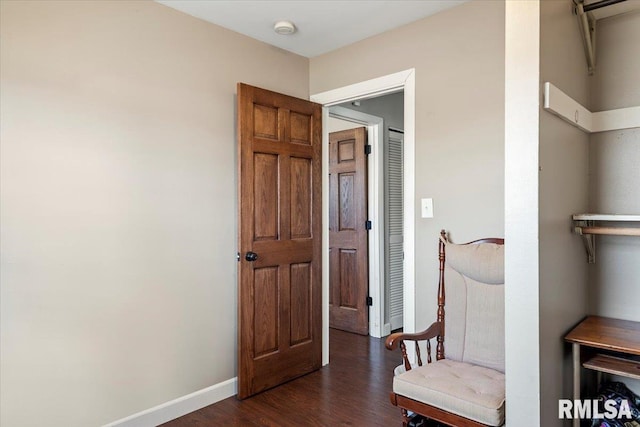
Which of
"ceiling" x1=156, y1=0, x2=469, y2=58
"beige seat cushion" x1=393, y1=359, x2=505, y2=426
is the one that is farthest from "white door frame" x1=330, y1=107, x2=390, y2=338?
"beige seat cushion" x1=393, y1=359, x2=505, y2=426

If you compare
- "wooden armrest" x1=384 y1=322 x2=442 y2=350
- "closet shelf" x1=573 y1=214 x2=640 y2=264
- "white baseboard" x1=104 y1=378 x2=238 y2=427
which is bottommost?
"white baseboard" x1=104 y1=378 x2=238 y2=427

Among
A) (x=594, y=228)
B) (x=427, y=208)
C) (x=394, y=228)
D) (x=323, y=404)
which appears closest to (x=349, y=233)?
(x=394, y=228)

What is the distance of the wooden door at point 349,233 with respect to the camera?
4.25 metres

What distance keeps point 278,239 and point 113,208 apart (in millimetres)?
1105

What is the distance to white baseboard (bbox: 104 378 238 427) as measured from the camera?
2.38 metres

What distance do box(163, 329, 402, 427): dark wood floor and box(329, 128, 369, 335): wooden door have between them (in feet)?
3.05

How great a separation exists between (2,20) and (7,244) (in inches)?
42.1

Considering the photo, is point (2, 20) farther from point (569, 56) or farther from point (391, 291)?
point (391, 291)

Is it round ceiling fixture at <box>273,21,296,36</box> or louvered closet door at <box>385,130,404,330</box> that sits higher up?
round ceiling fixture at <box>273,21,296,36</box>

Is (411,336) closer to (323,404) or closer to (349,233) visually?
(323,404)

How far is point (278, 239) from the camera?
117 inches

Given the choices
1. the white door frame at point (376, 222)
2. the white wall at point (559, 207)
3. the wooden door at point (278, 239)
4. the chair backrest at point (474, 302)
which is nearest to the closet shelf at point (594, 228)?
the white wall at point (559, 207)

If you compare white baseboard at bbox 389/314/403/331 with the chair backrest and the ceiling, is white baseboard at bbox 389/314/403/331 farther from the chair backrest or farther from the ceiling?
the ceiling

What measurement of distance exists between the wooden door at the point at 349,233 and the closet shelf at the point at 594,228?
2.32m
